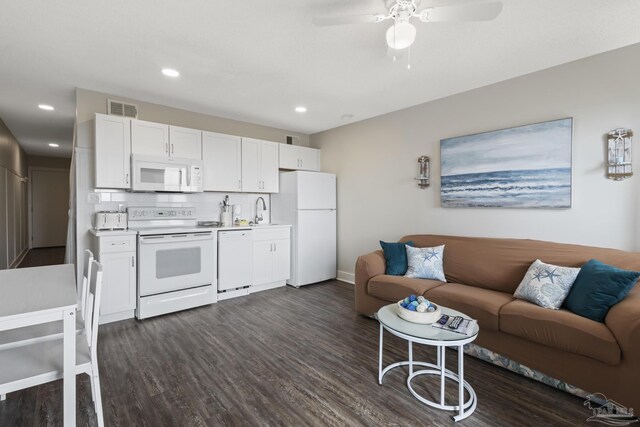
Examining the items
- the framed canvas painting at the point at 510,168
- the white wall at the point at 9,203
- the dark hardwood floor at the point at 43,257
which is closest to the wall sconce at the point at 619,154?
the framed canvas painting at the point at 510,168

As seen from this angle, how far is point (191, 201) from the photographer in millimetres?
4262

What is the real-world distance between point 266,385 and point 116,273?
85.2 inches

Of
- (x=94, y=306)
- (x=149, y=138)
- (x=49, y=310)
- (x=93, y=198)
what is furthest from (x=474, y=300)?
(x=93, y=198)

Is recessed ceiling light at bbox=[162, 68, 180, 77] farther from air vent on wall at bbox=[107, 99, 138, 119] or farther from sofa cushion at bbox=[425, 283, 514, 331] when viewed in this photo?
sofa cushion at bbox=[425, 283, 514, 331]

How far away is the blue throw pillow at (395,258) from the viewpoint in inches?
133

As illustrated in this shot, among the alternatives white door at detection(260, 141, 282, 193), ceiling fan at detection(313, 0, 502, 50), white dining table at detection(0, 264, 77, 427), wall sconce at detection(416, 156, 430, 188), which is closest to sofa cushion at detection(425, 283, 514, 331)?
wall sconce at detection(416, 156, 430, 188)

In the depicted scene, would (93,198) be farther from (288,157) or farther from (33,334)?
(288,157)

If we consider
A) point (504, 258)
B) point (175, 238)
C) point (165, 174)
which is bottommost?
point (504, 258)

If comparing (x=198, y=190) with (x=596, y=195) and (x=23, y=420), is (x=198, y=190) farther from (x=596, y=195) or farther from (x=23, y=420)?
(x=596, y=195)

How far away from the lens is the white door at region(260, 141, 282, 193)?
472 centimetres

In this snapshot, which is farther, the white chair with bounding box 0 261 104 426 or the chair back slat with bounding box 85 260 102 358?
the chair back slat with bounding box 85 260 102 358

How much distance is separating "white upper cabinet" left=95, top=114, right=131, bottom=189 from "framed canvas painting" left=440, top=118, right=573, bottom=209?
12.5 ft

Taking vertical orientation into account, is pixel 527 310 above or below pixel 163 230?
below

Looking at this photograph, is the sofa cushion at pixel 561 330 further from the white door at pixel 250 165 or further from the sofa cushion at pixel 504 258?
the white door at pixel 250 165
